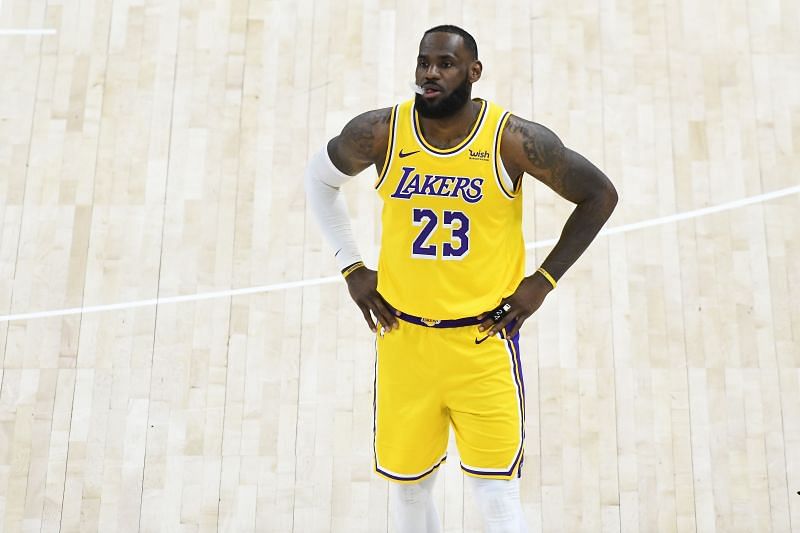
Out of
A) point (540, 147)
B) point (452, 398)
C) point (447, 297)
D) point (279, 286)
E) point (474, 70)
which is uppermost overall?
point (474, 70)

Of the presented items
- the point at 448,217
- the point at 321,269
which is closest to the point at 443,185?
the point at 448,217

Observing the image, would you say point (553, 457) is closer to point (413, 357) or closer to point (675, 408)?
point (675, 408)

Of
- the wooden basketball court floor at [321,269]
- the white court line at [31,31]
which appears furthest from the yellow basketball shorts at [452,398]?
the white court line at [31,31]

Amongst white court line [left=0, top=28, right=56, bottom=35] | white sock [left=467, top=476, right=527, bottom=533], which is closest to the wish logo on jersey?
white sock [left=467, top=476, right=527, bottom=533]

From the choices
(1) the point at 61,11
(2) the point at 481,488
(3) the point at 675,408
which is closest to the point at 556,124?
(3) the point at 675,408

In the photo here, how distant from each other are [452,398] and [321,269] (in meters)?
1.61

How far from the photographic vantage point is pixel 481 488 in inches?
90.4

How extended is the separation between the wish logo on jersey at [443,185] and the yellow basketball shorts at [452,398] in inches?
14.2

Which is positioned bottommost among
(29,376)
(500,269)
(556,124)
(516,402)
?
(29,376)

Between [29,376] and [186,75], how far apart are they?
157cm

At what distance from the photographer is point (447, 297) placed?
7.18 feet

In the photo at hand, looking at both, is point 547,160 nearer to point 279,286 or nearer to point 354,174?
point 354,174

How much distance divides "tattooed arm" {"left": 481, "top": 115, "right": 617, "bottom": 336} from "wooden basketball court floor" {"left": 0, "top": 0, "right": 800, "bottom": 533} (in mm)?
1395

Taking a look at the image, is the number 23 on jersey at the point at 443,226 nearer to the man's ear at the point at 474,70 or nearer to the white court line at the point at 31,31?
the man's ear at the point at 474,70
